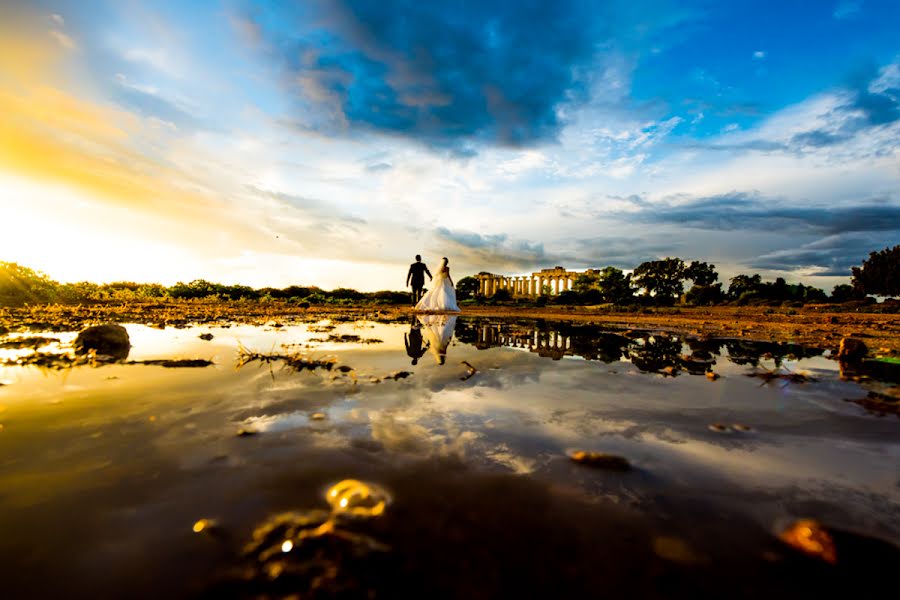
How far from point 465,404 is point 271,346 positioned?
15.0ft

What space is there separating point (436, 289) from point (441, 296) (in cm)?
56

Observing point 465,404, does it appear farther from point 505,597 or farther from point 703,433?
point 505,597

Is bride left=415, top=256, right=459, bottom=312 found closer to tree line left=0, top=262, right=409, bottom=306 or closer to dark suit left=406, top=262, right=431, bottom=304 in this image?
dark suit left=406, top=262, right=431, bottom=304

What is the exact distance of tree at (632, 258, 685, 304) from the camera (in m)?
62.7

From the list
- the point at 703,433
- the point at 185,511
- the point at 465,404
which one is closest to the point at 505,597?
the point at 185,511

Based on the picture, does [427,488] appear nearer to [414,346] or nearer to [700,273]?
[414,346]

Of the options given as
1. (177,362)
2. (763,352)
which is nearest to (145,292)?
(177,362)

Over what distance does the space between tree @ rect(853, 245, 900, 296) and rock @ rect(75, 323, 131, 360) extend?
210 feet

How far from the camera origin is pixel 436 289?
22.3 metres

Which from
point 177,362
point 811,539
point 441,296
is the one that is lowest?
point 811,539

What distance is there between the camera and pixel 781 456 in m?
2.58

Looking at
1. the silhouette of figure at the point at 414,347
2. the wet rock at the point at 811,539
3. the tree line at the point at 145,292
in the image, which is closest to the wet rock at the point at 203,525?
the wet rock at the point at 811,539

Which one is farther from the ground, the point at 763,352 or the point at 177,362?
the point at 177,362

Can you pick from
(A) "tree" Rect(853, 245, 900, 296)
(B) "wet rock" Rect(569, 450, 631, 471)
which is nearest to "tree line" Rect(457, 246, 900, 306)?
(A) "tree" Rect(853, 245, 900, 296)
